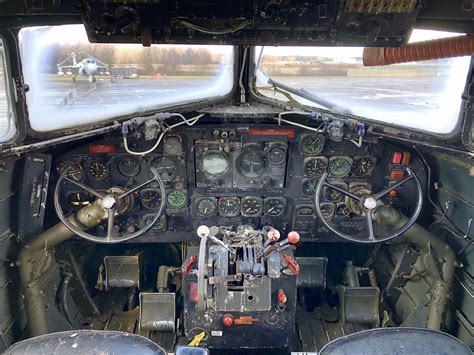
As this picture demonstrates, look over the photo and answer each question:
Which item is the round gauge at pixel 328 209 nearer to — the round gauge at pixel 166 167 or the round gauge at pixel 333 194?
the round gauge at pixel 333 194

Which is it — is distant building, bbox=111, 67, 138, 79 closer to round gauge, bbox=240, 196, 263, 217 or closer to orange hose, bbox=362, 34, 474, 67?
round gauge, bbox=240, 196, 263, 217

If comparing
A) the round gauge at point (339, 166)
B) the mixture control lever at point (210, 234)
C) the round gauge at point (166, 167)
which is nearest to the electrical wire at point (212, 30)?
the mixture control lever at point (210, 234)

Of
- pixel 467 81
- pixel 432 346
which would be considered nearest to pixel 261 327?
pixel 432 346

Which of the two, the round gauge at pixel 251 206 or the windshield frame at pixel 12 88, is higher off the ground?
the windshield frame at pixel 12 88

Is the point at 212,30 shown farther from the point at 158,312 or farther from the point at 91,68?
the point at 158,312

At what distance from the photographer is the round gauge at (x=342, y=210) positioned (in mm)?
3446

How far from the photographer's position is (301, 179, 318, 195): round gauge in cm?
339

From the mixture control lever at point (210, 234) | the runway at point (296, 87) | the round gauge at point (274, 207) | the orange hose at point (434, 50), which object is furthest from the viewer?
the round gauge at point (274, 207)

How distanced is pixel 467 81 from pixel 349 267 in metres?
1.85

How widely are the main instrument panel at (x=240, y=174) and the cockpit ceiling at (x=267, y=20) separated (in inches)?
48.4

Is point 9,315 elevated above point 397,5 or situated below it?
below

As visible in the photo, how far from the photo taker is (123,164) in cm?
327

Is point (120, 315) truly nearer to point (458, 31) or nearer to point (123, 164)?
point (123, 164)

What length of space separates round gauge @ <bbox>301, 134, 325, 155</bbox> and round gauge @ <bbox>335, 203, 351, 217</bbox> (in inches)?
19.9
